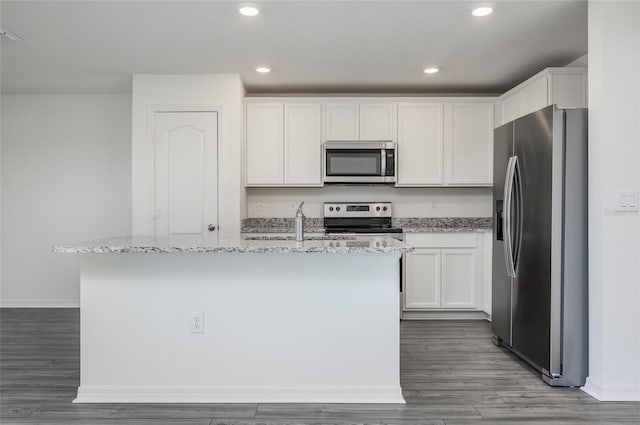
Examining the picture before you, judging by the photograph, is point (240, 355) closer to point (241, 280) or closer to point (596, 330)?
point (241, 280)

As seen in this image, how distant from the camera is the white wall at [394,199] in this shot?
15.9 feet

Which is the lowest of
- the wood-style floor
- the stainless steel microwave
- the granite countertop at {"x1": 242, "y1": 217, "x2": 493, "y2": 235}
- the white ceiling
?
the wood-style floor

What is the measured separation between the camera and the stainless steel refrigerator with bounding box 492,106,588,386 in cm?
258

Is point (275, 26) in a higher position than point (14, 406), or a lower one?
higher

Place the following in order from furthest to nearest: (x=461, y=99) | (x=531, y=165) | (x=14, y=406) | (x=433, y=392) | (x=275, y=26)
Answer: (x=461, y=99) → (x=275, y=26) → (x=531, y=165) → (x=433, y=392) → (x=14, y=406)

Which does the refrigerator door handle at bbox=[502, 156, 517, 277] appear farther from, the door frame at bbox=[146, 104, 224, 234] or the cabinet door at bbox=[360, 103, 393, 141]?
the door frame at bbox=[146, 104, 224, 234]

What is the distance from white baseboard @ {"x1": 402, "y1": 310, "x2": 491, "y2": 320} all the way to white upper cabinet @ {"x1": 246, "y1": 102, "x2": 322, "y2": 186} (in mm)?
1776

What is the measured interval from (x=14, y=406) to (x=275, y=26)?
9.17 ft

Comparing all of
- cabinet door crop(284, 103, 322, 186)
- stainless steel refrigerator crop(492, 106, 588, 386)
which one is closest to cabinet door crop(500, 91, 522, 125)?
stainless steel refrigerator crop(492, 106, 588, 386)

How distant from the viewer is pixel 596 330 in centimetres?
249

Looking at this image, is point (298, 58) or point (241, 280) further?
point (298, 58)

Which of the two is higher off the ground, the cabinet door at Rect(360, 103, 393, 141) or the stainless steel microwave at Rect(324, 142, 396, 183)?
the cabinet door at Rect(360, 103, 393, 141)

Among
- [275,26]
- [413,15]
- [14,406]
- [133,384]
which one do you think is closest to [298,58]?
[275,26]

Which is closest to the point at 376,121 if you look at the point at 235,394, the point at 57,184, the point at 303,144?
the point at 303,144
